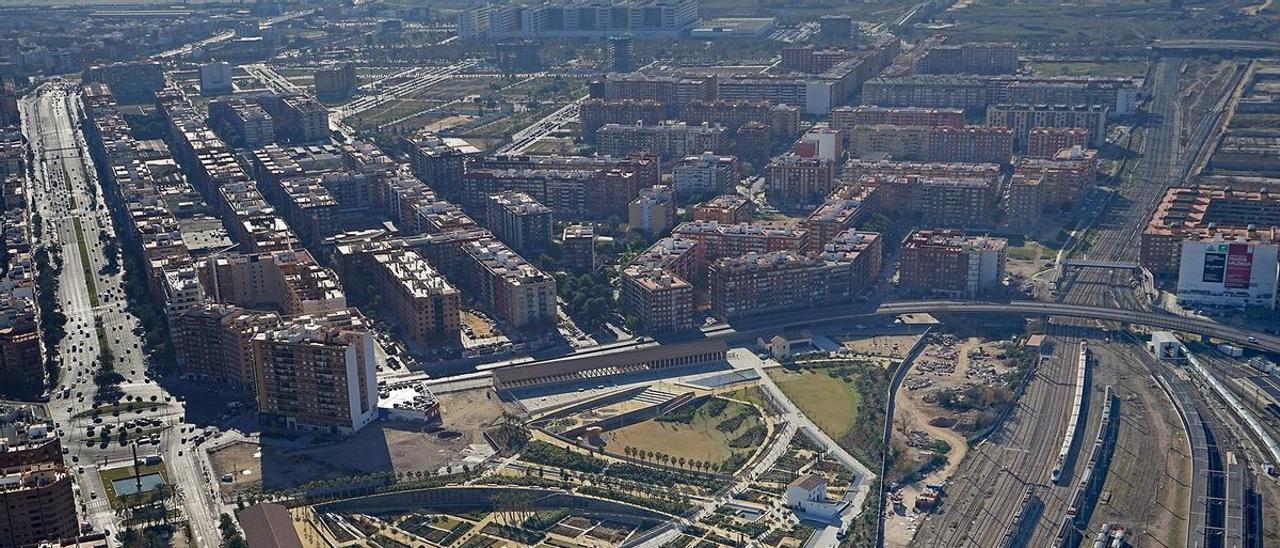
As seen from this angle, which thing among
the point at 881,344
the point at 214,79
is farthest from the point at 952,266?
the point at 214,79

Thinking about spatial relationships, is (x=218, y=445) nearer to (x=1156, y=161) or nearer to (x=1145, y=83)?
(x=1156, y=161)

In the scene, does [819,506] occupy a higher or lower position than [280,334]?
lower

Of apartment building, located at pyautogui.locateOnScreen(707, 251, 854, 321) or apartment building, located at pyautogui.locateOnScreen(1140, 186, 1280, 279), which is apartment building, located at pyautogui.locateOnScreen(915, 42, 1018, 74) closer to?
apartment building, located at pyautogui.locateOnScreen(1140, 186, 1280, 279)

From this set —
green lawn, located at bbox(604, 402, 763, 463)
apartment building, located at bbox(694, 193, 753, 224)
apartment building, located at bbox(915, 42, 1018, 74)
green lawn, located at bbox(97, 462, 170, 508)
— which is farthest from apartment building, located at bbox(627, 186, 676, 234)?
apartment building, located at bbox(915, 42, 1018, 74)

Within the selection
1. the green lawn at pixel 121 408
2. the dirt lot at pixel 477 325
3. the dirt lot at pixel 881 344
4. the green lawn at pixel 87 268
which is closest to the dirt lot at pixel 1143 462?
the dirt lot at pixel 881 344

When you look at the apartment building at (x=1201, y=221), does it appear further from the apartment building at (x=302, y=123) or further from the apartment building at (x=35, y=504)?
the apartment building at (x=302, y=123)

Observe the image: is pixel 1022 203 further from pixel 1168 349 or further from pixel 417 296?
pixel 417 296

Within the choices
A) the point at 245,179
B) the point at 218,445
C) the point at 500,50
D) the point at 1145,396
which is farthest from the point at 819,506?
the point at 500,50
